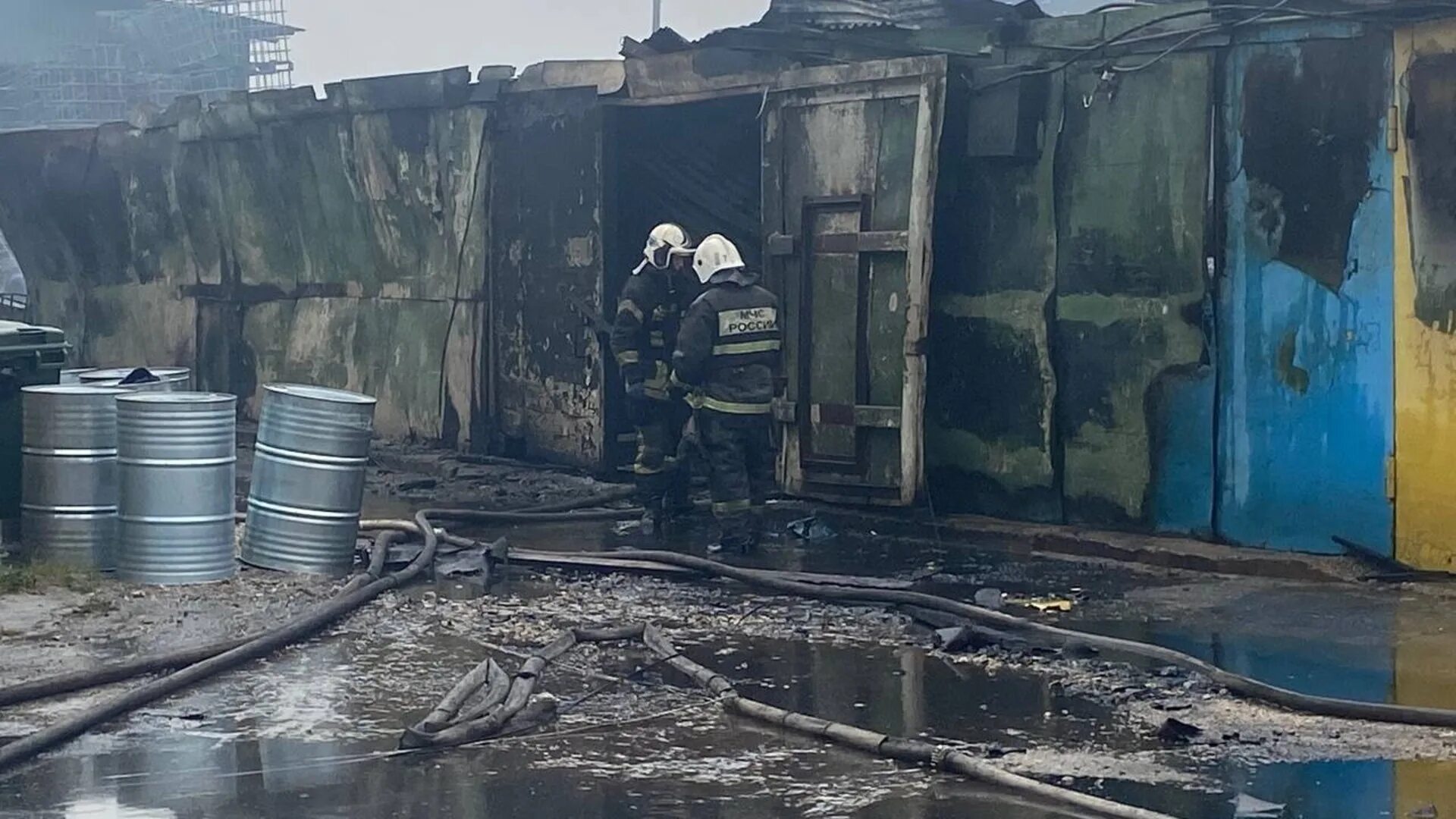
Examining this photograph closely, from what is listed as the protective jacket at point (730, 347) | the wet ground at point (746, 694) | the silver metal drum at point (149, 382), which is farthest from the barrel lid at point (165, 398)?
the protective jacket at point (730, 347)

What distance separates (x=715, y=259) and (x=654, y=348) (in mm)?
943

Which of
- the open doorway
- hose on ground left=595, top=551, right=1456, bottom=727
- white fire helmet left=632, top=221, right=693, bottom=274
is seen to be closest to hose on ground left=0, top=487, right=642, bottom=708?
hose on ground left=595, top=551, right=1456, bottom=727

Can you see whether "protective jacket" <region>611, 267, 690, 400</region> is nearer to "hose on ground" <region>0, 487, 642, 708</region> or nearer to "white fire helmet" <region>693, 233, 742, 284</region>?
"white fire helmet" <region>693, 233, 742, 284</region>

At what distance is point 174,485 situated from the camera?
7.82 m

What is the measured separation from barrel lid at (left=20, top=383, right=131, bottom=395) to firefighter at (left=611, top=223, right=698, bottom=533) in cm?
286

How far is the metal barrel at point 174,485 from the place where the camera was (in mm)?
7781

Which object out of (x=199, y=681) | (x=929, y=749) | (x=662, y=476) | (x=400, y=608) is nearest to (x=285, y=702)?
(x=199, y=681)

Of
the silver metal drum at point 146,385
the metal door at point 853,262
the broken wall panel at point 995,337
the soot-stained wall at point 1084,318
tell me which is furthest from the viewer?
the metal door at point 853,262

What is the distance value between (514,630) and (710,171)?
5.56 meters

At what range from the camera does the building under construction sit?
3378 centimetres

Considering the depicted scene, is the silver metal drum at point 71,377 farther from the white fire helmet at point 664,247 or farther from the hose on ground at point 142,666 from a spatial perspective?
the white fire helmet at point 664,247

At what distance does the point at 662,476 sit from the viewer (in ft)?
33.0

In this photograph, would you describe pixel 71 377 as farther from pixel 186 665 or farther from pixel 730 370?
pixel 730 370

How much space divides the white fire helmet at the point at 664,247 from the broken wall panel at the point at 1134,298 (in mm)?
2131
